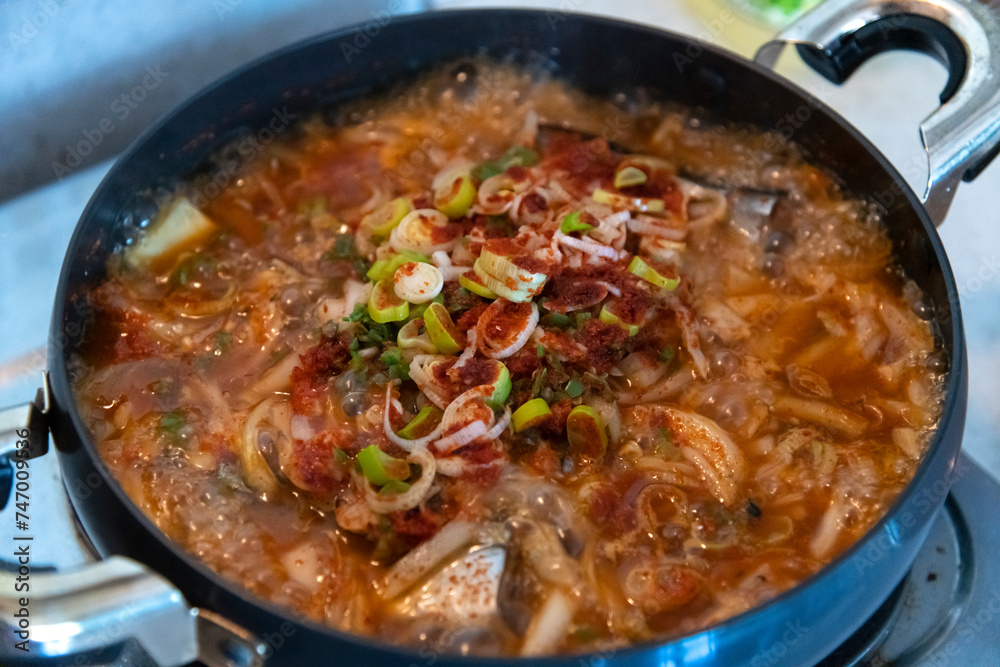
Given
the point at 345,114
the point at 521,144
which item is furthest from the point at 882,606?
the point at 345,114

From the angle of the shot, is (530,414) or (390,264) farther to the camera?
(390,264)

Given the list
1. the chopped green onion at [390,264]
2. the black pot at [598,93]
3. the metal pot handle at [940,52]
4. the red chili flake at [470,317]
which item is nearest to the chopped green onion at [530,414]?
the red chili flake at [470,317]

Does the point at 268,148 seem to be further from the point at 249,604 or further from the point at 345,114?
the point at 249,604

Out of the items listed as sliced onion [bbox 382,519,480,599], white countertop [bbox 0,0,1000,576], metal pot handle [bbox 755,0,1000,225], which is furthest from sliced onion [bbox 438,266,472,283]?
metal pot handle [bbox 755,0,1000,225]

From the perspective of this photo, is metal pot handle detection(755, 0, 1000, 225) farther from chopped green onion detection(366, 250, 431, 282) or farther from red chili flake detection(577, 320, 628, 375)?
chopped green onion detection(366, 250, 431, 282)

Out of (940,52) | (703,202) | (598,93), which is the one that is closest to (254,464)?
(703,202)

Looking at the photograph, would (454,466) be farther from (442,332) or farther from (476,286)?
(476,286)

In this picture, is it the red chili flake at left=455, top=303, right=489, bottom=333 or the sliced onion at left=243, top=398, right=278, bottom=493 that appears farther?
the red chili flake at left=455, top=303, right=489, bottom=333
